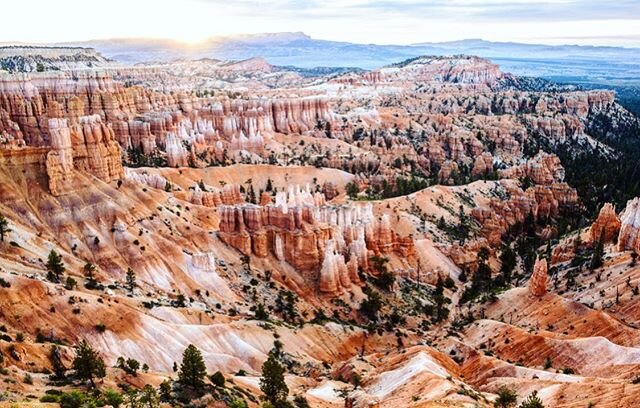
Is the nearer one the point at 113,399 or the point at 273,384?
the point at 113,399

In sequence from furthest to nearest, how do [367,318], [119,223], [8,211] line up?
[367,318], [119,223], [8,211]

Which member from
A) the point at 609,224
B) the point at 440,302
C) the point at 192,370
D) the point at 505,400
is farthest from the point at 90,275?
the point at 609,224

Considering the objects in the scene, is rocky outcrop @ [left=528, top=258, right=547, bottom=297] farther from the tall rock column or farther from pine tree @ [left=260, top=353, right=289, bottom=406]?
the tall rock column

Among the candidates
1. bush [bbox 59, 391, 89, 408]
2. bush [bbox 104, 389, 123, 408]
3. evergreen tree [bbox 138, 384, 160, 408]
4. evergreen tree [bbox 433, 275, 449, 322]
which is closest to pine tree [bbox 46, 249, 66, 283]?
bush [bbox 59, 391, 89, 408]

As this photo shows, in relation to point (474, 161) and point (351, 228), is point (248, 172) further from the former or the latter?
point (474, 161)

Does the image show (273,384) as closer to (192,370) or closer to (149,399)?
(192,370)

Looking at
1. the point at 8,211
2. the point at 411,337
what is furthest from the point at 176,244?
the point at 411,337

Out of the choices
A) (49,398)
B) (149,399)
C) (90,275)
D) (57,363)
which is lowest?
(90,275)
